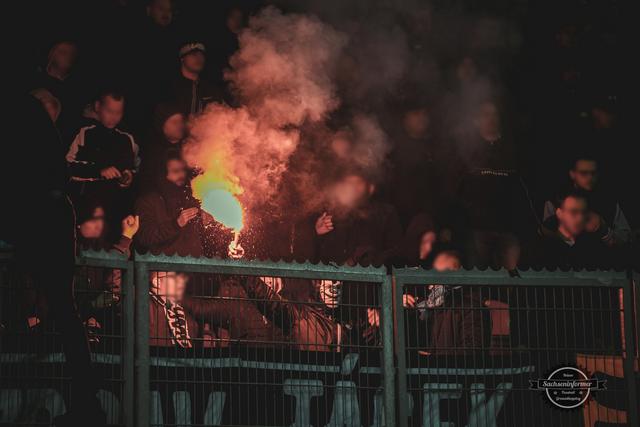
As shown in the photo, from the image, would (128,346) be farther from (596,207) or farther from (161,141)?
(596,207)

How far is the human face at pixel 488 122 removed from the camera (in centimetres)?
1312

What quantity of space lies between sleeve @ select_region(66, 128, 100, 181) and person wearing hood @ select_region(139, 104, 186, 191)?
0.49m

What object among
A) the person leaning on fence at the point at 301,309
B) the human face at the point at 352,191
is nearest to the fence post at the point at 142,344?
the person leaning on fence at the point at 301,309

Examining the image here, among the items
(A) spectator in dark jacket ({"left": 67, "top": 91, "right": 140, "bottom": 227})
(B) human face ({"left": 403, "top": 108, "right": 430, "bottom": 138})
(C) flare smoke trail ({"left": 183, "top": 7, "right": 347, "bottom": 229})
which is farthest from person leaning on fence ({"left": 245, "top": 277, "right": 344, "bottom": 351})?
(B) human face ({"left": 403, "top": 108, "right": 430, "bottom": 138})

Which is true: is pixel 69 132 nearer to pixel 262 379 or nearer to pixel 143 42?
pixel 143 42

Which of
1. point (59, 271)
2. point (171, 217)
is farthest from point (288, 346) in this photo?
point (171, 217)

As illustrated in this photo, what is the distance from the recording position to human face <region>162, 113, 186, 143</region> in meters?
11.2

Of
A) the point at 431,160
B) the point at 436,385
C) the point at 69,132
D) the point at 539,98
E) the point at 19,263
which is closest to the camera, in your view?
the point at 19,263

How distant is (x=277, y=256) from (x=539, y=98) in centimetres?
390

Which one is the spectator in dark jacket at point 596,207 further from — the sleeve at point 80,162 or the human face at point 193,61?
the sleeve at point 80,162

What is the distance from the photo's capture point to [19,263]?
7.32 m

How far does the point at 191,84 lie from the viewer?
1152cm

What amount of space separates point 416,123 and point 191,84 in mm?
2517

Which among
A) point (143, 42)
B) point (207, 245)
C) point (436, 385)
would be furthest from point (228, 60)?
point (436, 385)
